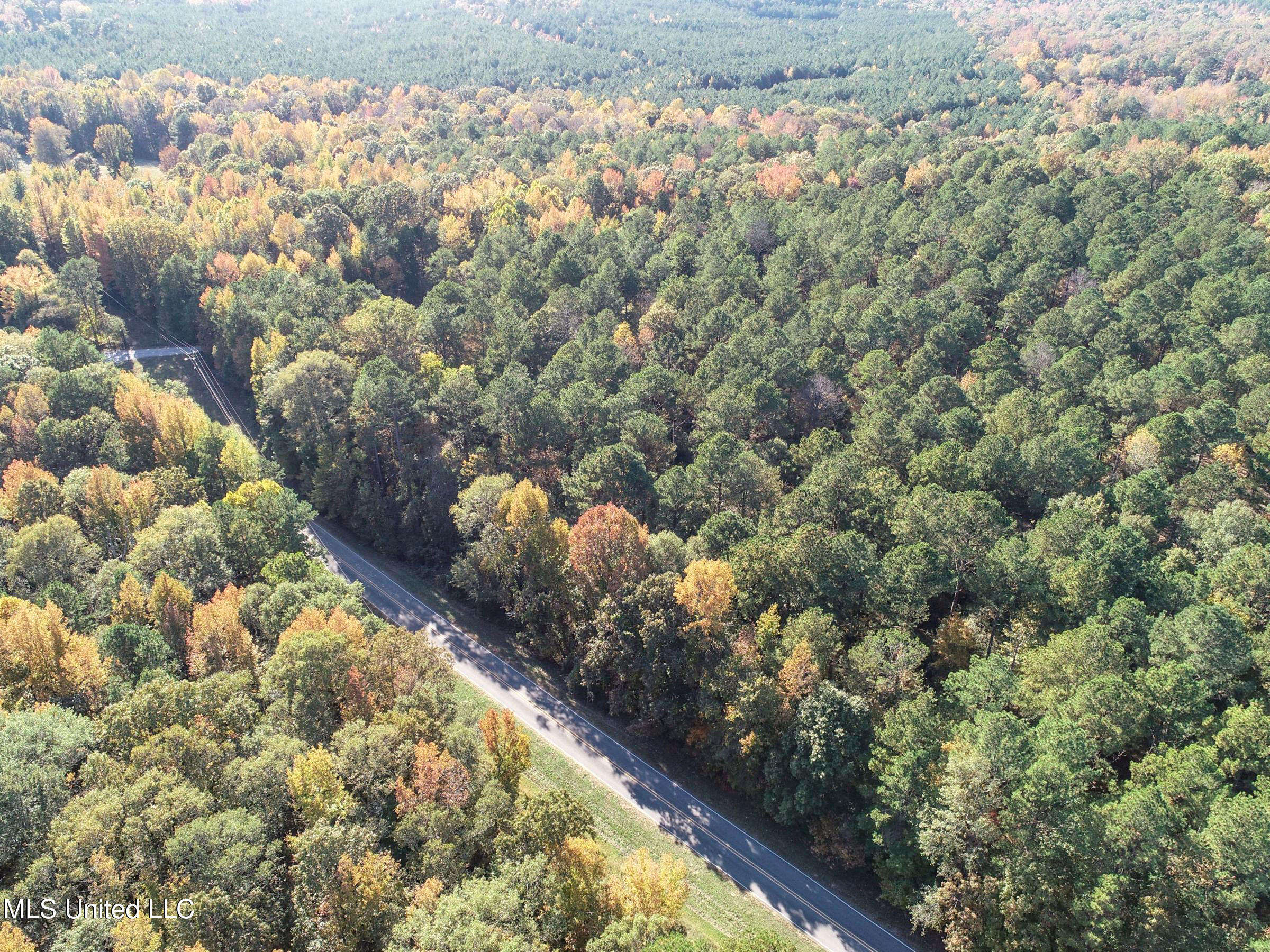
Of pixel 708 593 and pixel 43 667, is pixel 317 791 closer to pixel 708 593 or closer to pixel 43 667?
pixel 43 667

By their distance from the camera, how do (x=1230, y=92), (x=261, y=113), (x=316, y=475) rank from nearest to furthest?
1. (x=316, y=475)
2. (x=1230, y=92)
3. (x=261, y=113)

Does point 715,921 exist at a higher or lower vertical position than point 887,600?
lower

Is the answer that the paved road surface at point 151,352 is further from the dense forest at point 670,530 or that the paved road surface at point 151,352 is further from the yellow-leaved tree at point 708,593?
the yellow-leaved tree at point 708,593

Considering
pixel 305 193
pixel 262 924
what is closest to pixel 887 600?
pixel 262 924

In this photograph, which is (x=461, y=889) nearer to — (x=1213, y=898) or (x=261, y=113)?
(x=1213, y=898)

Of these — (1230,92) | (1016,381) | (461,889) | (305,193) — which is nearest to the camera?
(461,889)

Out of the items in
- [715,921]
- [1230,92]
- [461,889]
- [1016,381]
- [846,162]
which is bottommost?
[715,921]

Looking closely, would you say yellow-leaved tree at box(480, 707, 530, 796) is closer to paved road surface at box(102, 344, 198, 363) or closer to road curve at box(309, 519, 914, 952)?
road curve at box(309, 519, 914, 952)
